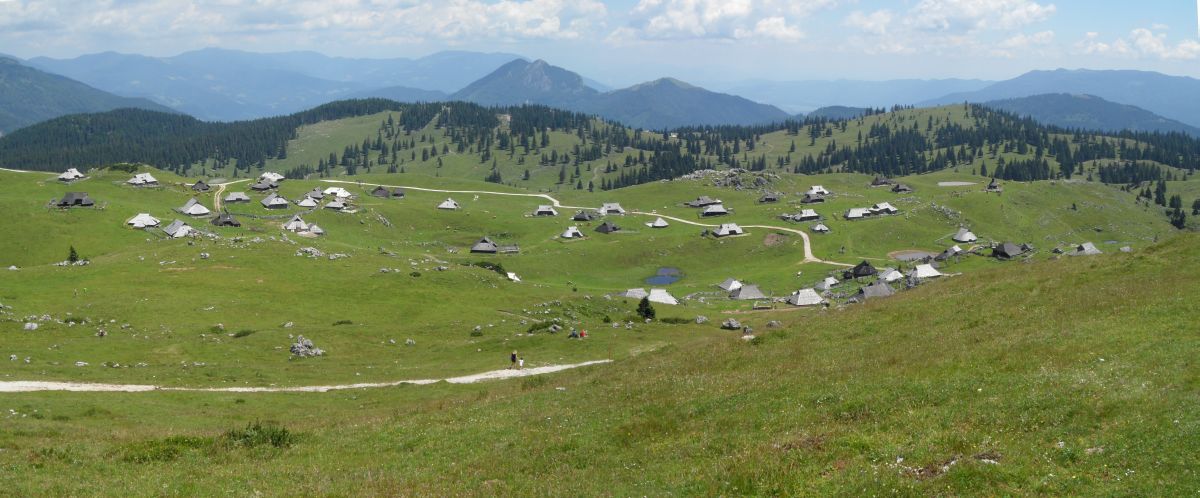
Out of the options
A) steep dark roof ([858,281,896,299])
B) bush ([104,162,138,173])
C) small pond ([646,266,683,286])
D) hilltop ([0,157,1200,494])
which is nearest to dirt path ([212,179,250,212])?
bush ([104,162,138,173])

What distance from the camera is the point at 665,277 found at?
127 metres

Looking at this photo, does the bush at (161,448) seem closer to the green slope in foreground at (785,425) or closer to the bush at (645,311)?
the green slope in foreground at (785,425)

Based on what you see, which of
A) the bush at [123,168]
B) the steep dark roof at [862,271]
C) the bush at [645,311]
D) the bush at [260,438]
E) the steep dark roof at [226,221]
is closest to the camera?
the bush at [260,438]

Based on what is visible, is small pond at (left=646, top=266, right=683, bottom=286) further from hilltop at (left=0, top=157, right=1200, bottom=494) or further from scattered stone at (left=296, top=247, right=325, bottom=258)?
scattered stone at (left=296, top=247, right=325, bottom=258)

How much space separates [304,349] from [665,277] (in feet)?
255

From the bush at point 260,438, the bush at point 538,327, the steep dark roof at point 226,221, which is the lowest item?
the bush at point 538,327

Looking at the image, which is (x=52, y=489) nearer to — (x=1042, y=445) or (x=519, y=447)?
(x=519, y=447)

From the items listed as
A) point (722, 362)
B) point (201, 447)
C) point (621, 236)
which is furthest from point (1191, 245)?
point (621, 236)

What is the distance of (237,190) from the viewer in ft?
549

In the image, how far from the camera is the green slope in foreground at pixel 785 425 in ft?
58.2

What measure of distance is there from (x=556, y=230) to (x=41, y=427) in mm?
125974

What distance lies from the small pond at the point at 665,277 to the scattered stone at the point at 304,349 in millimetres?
70285

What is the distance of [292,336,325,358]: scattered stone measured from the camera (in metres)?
56.5

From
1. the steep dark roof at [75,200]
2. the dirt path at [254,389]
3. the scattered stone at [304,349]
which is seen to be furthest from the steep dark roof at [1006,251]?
the steep dark roof at [75,200]
